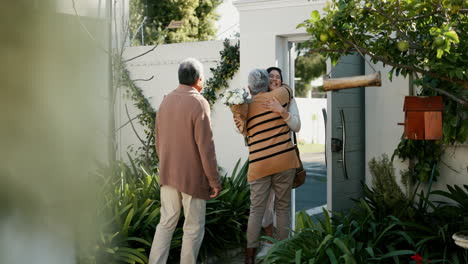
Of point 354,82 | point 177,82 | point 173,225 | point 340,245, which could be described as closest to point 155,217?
point 173,225

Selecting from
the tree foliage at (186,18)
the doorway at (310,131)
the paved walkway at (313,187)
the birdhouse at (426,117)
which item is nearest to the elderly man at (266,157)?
the doorway at (310,131)

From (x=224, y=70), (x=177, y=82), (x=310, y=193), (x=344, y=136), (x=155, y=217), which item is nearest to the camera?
(x=155, y=217)

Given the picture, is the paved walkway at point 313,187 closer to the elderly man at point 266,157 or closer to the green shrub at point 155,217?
the green shrub at point 155,217

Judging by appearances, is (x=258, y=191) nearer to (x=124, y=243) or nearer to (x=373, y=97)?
(x=124, y=243)

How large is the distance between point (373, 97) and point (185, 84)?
2.25 meters

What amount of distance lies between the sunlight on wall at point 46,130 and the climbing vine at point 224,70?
18.9 ft

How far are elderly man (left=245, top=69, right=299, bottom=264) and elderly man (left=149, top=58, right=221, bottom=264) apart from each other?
1.66 feet

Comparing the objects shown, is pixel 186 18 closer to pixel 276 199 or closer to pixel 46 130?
pixel 276 199

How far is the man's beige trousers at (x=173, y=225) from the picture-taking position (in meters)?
3.79

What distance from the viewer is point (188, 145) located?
146 inches

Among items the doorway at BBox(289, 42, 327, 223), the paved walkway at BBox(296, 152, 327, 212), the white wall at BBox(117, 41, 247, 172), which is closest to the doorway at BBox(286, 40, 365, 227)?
the doorway at BBox(289, 42, 327, 223)

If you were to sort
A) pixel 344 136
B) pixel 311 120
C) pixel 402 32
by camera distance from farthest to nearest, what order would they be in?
pixel 311 120
pixel 344 136
pixel 402 32

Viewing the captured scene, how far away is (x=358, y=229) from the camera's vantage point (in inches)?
145

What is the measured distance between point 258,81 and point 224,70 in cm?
271
